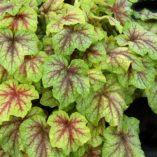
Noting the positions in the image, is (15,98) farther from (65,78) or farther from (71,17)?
(71,17)

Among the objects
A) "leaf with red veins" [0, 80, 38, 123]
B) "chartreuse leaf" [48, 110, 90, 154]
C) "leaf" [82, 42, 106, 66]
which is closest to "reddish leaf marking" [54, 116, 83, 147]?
"chartreuse leaf" [48, 110, 90, 154]

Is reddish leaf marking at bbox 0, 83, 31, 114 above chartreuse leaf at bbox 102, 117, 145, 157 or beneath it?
above

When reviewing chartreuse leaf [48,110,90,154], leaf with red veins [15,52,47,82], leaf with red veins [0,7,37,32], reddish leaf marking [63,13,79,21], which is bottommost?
chartreuse leaf [48,110,90,154]

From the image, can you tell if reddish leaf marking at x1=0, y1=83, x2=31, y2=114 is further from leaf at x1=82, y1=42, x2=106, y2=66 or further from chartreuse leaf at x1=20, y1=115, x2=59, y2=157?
leaf at x1=82, y1=42, x2=106, y2=66

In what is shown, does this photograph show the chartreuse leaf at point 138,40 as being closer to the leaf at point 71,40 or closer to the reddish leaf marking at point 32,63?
the leaf at point 71,40

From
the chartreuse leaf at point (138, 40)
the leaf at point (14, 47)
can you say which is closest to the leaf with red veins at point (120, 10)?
the chartreuse leaf at point (138, 40)

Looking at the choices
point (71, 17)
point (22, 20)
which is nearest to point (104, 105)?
point (71, 17)

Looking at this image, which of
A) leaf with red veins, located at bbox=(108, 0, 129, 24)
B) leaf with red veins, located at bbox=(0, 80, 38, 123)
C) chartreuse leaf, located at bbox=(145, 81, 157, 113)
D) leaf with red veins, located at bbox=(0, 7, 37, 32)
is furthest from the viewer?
leaf with red veins, located at bbox=(108, 0, 129, 24)
